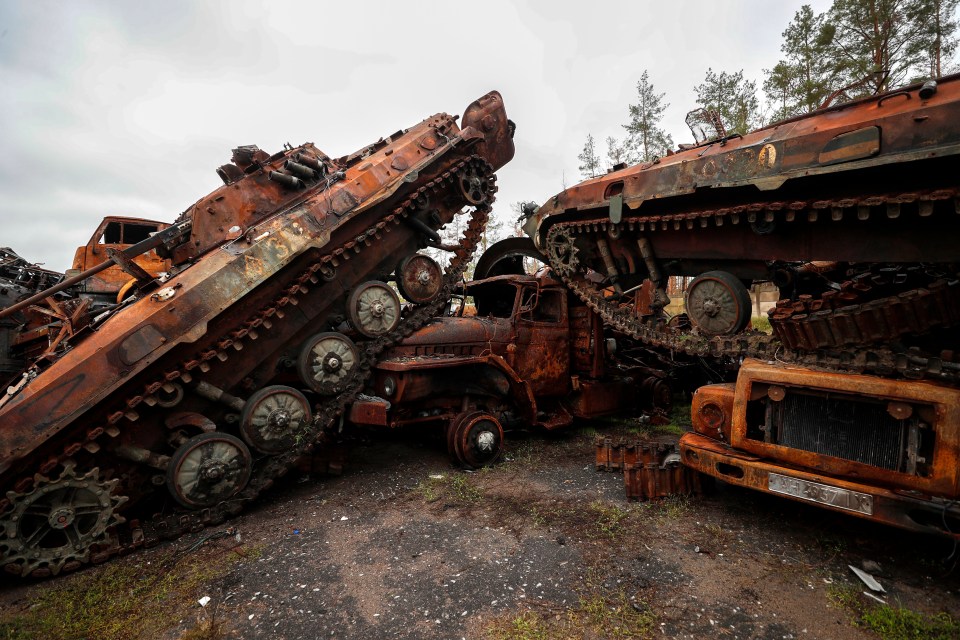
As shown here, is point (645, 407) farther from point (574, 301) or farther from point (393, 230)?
point (393, 230)

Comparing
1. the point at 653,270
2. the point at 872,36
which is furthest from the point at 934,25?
the point at 653,270

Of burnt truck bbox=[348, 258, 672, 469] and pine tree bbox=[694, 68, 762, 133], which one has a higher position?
pine tree bbox=[694, 68, 762, 133]

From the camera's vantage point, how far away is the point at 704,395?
448cm

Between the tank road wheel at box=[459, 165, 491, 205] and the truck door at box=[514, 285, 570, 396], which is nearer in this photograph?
the truck door at box=[514, 285, 570, 396]

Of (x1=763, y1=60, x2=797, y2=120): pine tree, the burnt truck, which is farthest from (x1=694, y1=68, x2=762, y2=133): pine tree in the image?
the burnt truck

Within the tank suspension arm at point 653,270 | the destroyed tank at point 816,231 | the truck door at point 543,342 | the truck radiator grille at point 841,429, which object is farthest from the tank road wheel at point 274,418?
the truck radiator grille at point 841,429

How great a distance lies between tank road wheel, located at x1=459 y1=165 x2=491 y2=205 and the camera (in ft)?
23.9

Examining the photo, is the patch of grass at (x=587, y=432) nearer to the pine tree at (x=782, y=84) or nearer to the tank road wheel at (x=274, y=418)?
the tank road wheel at (x=274, y=418)

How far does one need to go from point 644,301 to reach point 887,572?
5388 millimetres

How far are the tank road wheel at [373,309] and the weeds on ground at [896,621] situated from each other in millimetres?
5008

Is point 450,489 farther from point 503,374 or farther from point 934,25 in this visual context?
point 934,25

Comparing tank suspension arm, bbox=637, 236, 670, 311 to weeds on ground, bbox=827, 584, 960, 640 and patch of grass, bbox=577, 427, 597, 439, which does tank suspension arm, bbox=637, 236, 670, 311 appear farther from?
weeds on ground, bbox=827, 584, 960, 640

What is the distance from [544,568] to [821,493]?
205 cm

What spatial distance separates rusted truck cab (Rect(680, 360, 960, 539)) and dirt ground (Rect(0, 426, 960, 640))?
1.44 feet
